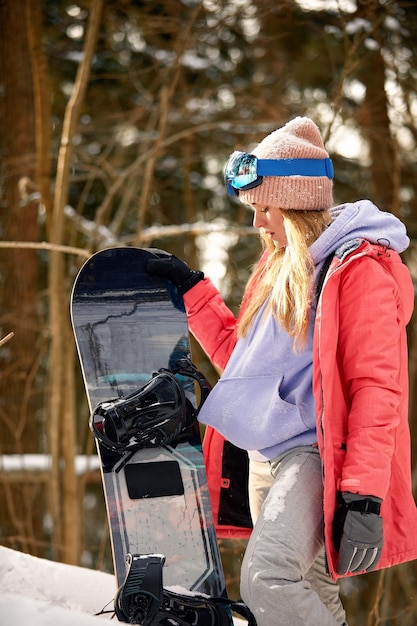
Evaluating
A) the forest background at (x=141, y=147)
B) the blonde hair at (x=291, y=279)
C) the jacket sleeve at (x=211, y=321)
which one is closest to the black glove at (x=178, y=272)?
the jacket sleeve at (x=211, y=321)

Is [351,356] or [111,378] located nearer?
[351,356]

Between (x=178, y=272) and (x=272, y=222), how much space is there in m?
0.48

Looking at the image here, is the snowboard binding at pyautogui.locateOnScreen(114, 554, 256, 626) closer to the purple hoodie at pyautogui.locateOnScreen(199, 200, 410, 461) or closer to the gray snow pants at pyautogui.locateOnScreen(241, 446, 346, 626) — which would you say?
the gray snow pants at pyautogui.locateOnScreen(241, 446, 346, 626)

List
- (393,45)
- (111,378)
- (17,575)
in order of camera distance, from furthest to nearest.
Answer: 1. (393,45)
2. (111,378)
3. (17,575)

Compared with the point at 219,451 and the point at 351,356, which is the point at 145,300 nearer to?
the point at 219,451

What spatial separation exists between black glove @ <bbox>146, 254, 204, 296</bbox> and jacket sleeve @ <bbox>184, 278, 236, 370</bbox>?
0.07ft

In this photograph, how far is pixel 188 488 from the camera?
2549mm

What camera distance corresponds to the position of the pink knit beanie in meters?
2.39

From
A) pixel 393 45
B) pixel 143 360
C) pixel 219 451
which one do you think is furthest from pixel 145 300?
pixel 393 45

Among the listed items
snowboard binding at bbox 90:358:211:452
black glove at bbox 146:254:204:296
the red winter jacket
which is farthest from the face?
snowboard binding at bbox 90:358:211:452

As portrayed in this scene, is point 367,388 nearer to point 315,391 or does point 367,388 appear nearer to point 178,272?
point 315,391

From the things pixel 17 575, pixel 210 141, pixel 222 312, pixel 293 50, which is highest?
pixel 293 50

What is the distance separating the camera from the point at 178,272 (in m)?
2.78

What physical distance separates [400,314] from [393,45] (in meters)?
4.40
